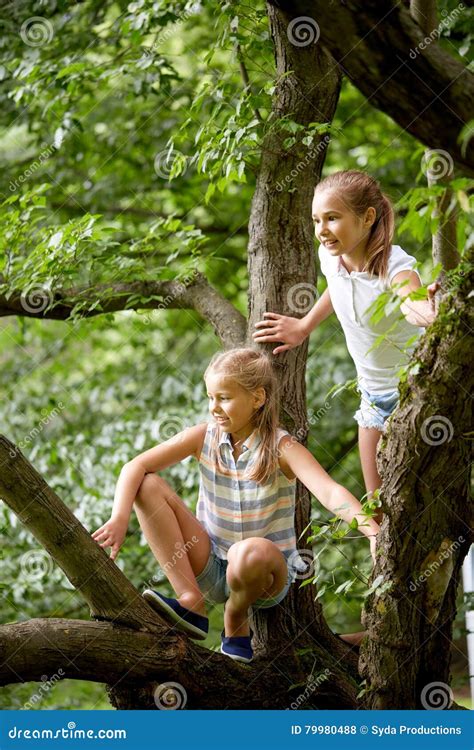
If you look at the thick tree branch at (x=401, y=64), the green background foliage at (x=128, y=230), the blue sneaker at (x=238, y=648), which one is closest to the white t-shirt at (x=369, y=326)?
the green background foliage at (x=128, y=230)

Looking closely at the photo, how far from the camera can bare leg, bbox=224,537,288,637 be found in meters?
2.83

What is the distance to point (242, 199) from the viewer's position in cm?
739

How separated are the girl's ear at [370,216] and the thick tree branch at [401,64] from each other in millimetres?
1218

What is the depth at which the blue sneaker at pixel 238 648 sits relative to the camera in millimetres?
3002

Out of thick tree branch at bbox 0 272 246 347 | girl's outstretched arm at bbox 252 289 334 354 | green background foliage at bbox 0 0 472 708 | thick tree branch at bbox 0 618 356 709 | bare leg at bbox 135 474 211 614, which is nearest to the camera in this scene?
thick tree branch at bbox 0 618 356 709

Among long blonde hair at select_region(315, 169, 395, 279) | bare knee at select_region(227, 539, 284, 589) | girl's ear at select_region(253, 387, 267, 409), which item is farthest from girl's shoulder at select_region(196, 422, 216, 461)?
long blonde hair at select_region(315, 169, 395, 279)

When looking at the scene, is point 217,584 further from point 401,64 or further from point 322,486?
point 401,64

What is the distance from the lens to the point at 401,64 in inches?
70.6

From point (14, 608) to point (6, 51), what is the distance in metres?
3.21

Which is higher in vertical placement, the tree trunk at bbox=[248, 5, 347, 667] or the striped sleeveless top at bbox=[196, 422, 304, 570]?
the tree trunk at bbox=[248, 5, 347, 667]

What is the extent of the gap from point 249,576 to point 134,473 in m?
0.49

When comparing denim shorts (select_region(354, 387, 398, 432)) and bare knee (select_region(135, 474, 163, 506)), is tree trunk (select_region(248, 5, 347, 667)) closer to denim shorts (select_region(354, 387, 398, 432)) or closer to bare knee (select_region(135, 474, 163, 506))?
denim shorts (select_region(354, 387, 398, 432))

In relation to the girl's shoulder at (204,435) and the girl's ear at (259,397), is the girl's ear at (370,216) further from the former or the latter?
the girl's shoulder at (204,435)

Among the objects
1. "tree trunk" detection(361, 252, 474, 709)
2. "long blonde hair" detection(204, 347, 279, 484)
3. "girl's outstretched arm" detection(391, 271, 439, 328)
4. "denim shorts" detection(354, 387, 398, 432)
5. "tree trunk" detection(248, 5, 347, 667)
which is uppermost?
"tree trunk" detection(248, 5, 347, 667)
